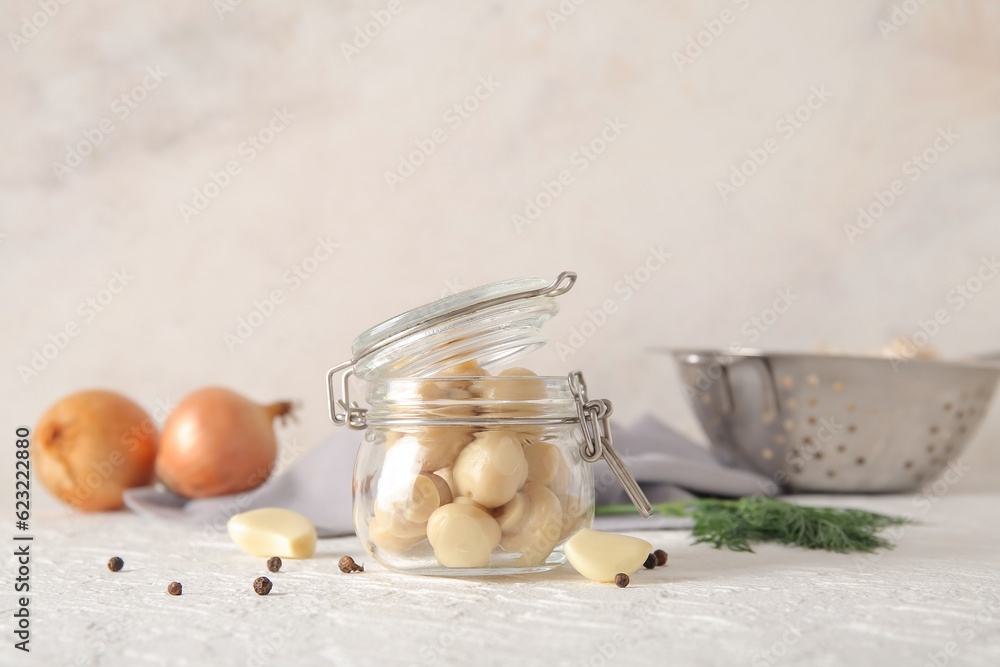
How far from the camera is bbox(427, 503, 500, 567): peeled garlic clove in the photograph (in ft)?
2.20

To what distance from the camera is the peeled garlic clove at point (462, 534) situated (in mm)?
671

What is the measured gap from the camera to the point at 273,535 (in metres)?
0.84

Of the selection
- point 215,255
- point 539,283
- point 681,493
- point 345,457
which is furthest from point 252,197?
point 539,283

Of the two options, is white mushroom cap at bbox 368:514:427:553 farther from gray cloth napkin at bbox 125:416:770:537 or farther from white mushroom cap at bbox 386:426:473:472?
gray cloth napkin at bbox 125:416:770:537

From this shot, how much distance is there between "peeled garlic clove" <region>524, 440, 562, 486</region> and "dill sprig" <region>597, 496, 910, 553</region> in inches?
10.8

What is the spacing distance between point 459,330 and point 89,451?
0.78 m

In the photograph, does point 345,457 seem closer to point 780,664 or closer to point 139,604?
point 139,604

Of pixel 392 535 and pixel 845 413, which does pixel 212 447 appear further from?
pixel 845 413

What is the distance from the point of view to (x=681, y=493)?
116cm

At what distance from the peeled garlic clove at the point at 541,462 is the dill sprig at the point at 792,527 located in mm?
274

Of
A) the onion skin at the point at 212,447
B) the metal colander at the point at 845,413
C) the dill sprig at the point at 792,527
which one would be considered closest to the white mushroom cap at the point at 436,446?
the dill sprig at the point at 792,527

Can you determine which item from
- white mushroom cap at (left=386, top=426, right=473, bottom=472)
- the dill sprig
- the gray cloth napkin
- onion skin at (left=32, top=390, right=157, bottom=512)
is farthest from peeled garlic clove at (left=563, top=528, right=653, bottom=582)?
onion skin at (left=32, top=390, right=157, bottom=512)

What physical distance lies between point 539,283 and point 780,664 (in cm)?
34

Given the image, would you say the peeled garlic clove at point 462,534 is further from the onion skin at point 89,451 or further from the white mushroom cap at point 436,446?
the onion skin at point 89,451
